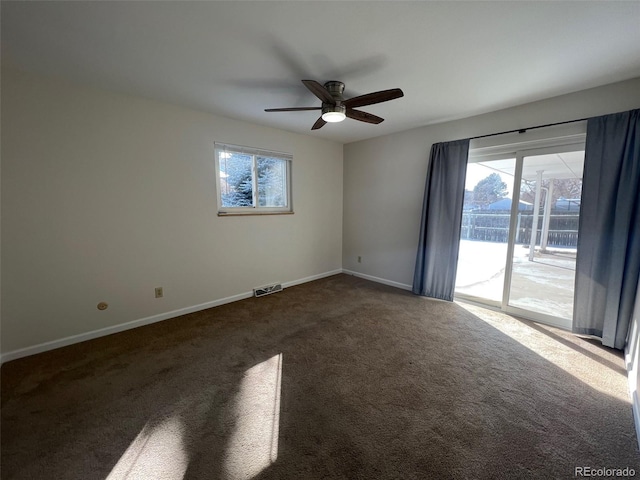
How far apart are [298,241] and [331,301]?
1.22 metres

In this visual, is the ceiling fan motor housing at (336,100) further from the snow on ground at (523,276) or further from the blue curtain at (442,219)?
the snow on ground at (523,276)

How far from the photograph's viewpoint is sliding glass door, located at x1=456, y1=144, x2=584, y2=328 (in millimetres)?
2684

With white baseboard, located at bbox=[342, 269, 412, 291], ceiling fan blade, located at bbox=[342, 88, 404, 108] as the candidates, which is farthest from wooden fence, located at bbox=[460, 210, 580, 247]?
ceiling fan blade, located at bbox=[342, 88, 404, 108]

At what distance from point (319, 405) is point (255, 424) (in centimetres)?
42

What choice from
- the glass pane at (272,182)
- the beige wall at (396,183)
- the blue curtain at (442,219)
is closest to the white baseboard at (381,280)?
the beige wall at (396,183)

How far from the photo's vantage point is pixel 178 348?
2354 mm

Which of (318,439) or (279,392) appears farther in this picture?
(279,392)

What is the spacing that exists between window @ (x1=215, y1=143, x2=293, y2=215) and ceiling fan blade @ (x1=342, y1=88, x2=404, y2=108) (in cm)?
180

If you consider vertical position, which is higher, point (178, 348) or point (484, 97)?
point (484, 97)

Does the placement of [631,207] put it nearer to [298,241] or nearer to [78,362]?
[298,241]

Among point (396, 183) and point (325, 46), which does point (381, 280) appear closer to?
point (396, 183)

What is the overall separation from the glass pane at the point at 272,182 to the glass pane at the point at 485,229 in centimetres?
268

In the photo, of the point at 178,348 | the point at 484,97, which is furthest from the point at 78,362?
the point at 484,97

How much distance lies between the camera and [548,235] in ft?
9.19
